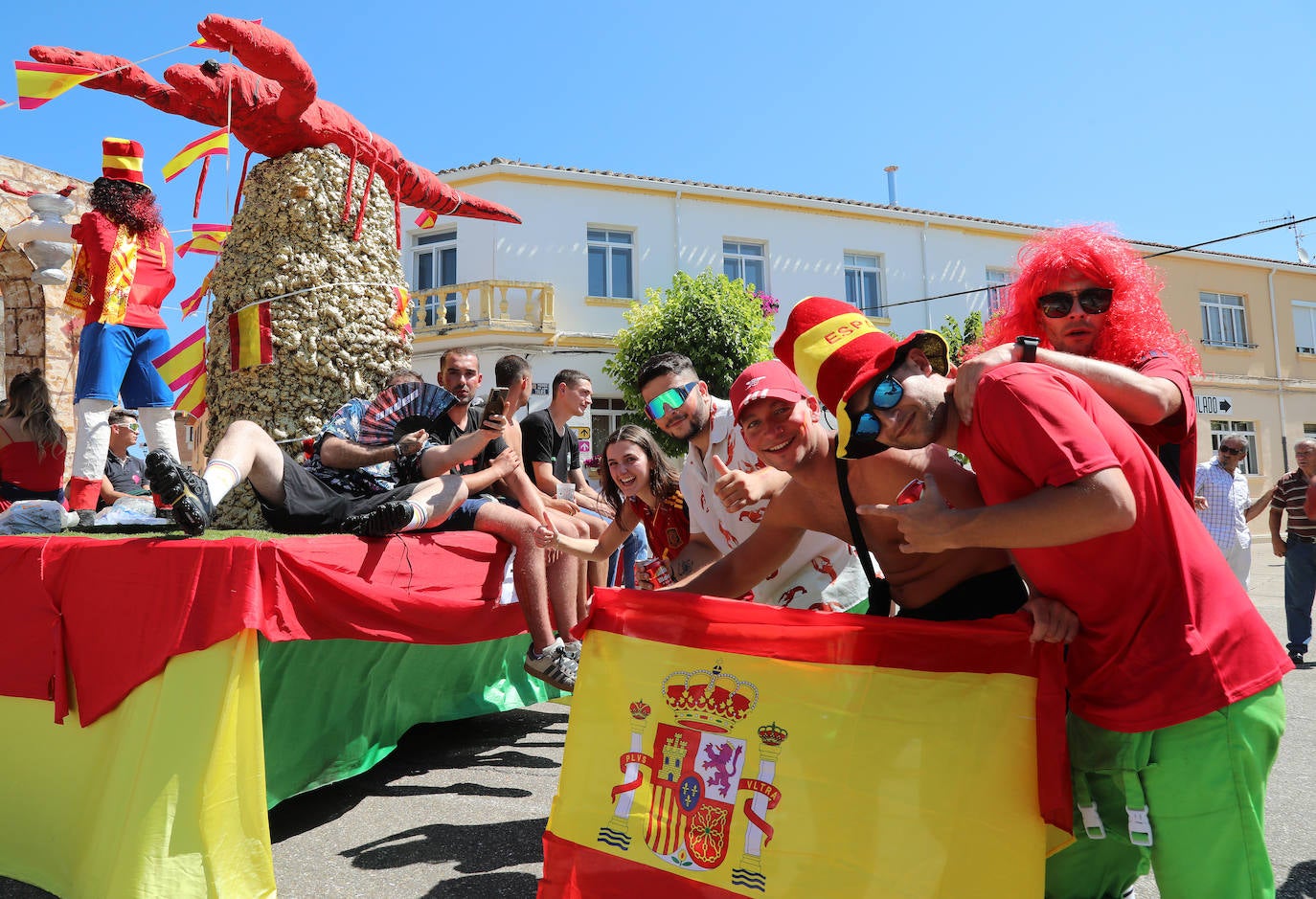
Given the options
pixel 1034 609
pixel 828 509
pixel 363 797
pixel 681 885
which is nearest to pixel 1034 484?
pixel 1034 609

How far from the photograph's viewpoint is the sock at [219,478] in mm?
3319

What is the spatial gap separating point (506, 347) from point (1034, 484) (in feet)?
56.2

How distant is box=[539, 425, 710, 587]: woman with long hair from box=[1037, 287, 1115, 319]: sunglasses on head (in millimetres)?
1814

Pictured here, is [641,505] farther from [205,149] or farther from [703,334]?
[703,334]

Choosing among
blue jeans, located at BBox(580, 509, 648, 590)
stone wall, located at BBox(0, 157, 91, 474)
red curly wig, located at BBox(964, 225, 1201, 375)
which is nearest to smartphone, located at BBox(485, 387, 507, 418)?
red curly wig, located at BBox(964, 225, 1201, 375)

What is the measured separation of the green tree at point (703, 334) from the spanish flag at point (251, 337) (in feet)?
38.5

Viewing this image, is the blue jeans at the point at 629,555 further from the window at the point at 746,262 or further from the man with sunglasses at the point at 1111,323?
Answer: the window at the point at 746,262

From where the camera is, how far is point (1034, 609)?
1.82m

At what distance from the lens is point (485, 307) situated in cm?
1803

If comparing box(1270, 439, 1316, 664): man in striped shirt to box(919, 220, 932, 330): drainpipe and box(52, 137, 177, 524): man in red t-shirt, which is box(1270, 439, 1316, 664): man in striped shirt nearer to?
box(52, 137, 177, 524): man in red t-shirt

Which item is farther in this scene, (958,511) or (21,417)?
(21,417)

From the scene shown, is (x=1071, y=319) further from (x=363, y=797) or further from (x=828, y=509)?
(x=363, y=797)

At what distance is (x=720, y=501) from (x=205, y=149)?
158 inches

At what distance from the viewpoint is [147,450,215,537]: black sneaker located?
3006mm
